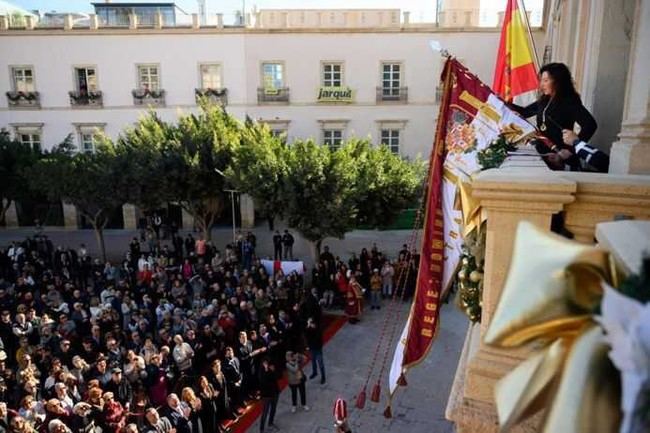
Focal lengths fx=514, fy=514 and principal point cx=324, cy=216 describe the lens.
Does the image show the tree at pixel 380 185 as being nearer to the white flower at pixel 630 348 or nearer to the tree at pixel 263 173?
the tree at pixel 263 173

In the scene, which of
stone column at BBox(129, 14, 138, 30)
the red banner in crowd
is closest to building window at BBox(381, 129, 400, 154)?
stone column at BBox(129, 14, 138, 30)

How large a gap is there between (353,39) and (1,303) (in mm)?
19930

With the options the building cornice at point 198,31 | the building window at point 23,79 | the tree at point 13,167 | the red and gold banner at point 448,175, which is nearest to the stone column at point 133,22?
the building cornice at point 198,31

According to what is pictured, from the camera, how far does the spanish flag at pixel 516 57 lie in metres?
8.18

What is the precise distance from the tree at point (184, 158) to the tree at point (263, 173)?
1246 millimetres

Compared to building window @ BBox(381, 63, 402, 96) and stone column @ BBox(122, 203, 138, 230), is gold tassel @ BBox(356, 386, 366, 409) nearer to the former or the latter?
building window @ BBox(381, 63, 402, 96)

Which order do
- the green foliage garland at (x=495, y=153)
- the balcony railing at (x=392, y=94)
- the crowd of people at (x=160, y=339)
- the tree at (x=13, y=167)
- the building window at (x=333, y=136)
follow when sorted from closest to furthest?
the green foliage garland at (x=495, y=153)
the crowd of people at (x=160, y=339)
the tree at (x=13, y=167)
the balcony railing at (x=392, y=94)
the building window at (x=333, y=136)

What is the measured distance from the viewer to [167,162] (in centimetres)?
1823

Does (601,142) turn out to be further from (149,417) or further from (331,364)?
(331,364)

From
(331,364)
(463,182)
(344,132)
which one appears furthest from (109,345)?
(344,132)

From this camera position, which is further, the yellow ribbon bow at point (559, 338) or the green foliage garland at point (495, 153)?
the green foliage garland at point (495, 153)

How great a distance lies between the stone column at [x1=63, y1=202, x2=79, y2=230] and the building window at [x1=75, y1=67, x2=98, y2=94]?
623cm

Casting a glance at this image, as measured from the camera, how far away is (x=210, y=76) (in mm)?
26922

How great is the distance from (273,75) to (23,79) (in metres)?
13.1
